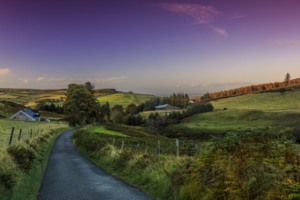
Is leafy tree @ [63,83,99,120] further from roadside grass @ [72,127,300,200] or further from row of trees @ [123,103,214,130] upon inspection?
roadside grass @ [72,127,300,200]

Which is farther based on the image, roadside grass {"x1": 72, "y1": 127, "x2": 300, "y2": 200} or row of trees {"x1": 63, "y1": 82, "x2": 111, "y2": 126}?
row of trees {"x1": 63, "y1": 82, "x2": 111, "y2": 126}

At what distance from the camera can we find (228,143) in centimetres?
654

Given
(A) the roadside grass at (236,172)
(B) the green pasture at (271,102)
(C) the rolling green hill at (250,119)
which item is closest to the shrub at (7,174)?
(A) the roadside grass at (236,172)

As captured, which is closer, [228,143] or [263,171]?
[263,171]

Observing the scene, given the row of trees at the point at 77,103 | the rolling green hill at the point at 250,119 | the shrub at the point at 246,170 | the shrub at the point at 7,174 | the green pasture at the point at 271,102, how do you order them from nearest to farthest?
1. the shrub at the point at 246,170
2. the shrub at the point at 7,174
3. the rolling green hill at the point at 250,119
4. the row of trees at the point at 77,103
5. the green pasture at the point at 271,102

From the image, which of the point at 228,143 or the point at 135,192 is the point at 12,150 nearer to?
the point at 135,192

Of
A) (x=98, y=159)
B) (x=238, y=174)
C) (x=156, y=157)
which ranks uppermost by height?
(x=238, y=174)

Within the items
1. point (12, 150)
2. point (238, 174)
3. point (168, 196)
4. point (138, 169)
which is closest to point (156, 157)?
point (138, 169)

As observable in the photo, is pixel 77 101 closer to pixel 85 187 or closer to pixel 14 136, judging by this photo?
pixel 14 136

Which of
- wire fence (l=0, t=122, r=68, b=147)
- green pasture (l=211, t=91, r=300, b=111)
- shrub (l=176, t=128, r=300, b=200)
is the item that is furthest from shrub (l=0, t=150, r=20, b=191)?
green pasture (l=211, t=91, r=300, b=111)

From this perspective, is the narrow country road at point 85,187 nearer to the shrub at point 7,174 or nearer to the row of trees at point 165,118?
the shrub at point 7,174

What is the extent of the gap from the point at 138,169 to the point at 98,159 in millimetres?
7069

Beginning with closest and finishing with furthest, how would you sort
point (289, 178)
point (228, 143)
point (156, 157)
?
point (289, 178) < point (228, 143) < point (156, 157)

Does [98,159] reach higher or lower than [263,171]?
lower
